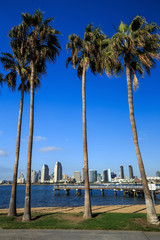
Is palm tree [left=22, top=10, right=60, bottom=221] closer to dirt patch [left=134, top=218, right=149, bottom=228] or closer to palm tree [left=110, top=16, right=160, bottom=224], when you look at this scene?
palm tree [left=110, top=16, right=160, bottom=224]

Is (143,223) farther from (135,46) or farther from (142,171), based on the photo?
(135,46)

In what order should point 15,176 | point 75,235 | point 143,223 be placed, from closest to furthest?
point 75,235 < point 143,223 < point 15,176

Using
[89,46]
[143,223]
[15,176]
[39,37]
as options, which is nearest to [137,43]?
[89,46]

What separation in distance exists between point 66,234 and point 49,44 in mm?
15594

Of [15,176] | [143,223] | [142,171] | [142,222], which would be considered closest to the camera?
[143,223]

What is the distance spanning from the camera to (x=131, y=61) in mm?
15453

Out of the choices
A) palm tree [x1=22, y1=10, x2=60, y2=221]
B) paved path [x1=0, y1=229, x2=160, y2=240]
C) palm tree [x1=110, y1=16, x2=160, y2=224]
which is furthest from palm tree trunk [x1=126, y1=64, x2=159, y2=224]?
palm tree [x1=22, y1=10, x2=60, y2=221]

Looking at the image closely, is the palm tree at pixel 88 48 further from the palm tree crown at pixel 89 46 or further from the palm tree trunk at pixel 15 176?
the palm tree trunk at pixel 15 176

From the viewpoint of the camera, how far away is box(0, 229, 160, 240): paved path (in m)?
8.56

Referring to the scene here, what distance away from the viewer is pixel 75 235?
9.00 meters

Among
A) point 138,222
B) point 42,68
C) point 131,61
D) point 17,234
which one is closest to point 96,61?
point 131,61

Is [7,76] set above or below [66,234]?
above

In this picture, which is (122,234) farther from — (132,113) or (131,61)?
(131,61)

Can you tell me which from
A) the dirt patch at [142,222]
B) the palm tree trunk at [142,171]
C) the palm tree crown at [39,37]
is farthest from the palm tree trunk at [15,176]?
the palm tree trunk at [142,171]
